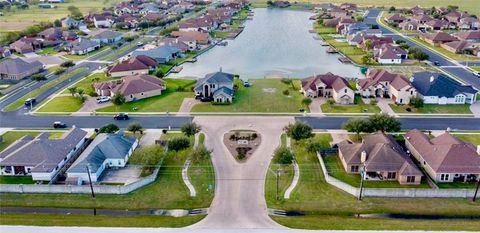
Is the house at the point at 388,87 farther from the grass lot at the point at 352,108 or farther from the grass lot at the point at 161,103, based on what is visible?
the grass lot at the point at 161,103

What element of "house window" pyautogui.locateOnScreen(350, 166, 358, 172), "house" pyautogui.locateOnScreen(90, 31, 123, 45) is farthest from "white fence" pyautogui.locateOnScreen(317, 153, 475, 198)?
"house" pyautogui.locateOnScreen(90, 31, 123, 45)

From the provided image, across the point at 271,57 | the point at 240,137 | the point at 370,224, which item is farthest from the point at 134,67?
the point at 370,224

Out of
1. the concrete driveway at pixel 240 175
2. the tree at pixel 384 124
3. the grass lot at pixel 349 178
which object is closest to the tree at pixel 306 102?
the concrete driveway at pixel 240 175

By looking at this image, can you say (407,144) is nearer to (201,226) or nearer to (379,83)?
(379,83)

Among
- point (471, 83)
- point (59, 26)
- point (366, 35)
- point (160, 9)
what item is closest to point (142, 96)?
point (471, 83)

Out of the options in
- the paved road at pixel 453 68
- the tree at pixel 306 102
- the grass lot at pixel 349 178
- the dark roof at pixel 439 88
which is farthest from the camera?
the paved road at pixel 453 68

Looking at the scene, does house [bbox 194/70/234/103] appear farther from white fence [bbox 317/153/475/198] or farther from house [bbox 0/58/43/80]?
house [bbox 0/58/43/80]
